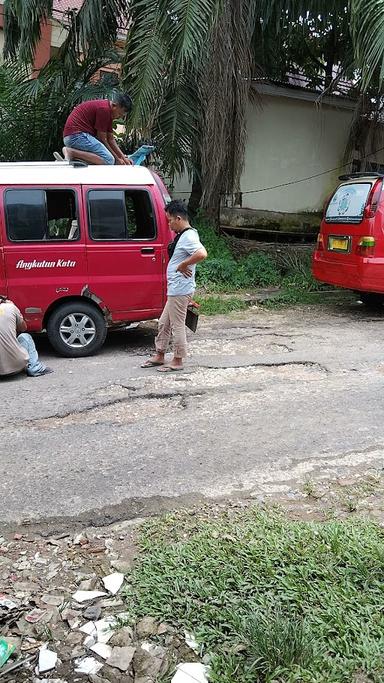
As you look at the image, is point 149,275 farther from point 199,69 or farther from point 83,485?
point 199,69

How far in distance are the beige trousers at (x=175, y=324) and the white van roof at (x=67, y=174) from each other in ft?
4.92

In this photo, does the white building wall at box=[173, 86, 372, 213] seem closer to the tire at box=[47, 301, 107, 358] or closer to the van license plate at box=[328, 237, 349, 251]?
the van license plate at box=[328, 237, 349, 251]

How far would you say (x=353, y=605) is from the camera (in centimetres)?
242

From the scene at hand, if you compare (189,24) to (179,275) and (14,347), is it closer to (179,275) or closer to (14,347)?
(179,275)

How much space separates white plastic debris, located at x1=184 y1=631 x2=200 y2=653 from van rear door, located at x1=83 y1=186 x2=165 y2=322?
14.4 ft

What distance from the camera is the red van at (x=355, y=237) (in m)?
7.73

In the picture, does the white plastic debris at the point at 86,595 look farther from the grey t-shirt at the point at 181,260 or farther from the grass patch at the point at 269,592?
the grey t-shirt at the point at 181,260

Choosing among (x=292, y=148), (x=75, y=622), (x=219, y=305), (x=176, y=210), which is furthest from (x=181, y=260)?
(x=292, y=148)

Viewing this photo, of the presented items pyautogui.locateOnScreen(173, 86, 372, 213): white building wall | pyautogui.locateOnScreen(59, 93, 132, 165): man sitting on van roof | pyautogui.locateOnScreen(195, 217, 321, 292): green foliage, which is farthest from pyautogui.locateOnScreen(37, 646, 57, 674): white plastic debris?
pyautogui.locateOnScreen(173, 86, 372, 213): white building wall

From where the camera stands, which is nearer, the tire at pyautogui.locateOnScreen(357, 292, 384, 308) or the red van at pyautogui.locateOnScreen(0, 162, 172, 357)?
the red van at pyautogui.locateOnScreen(0, 162, 172, 357)

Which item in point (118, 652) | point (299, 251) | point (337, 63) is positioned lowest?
point (118, 652)

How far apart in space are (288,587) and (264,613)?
0.20 m

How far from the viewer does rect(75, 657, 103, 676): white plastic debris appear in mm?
2213

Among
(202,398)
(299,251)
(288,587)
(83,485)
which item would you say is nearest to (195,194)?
(299,251)
